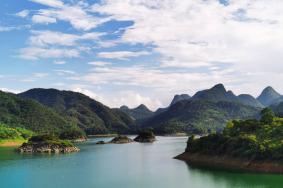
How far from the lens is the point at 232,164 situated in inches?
3755

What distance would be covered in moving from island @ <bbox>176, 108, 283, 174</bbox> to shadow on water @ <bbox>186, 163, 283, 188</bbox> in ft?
16.0

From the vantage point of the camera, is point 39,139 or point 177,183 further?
point 39,139

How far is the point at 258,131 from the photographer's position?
A: 105m

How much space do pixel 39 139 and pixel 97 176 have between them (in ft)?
294

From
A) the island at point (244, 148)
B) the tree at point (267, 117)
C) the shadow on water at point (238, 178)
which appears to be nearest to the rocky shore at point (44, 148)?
the island at point (244, 148)

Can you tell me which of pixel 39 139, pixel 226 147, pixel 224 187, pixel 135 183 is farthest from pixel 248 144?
pixel 39 139

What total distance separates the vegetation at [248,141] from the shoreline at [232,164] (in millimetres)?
1243

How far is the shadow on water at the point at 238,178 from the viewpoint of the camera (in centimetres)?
7175

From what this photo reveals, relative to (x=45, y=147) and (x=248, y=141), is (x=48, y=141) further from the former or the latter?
(x=248, y=141)

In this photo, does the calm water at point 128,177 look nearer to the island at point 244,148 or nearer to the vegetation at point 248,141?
the island at point 244,148

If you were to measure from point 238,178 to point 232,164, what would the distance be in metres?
16.8

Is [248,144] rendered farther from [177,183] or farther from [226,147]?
[177,183]

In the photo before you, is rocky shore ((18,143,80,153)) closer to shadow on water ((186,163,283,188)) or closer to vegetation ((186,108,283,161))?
vegetation ((186,108,283,161))

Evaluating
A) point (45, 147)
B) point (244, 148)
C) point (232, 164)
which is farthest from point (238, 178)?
point (45, 147)
